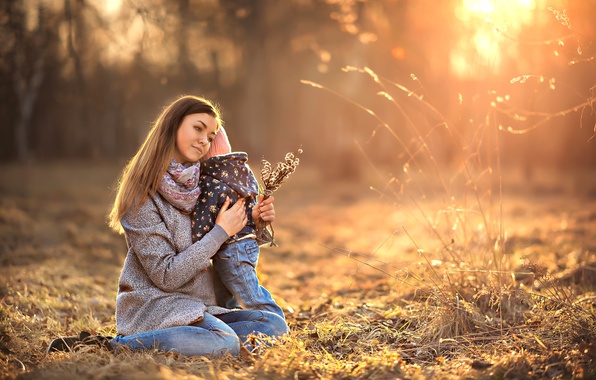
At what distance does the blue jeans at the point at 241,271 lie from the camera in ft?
10.9

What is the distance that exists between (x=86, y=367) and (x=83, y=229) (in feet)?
19.4

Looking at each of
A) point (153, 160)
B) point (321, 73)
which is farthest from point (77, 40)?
point (321, 73)

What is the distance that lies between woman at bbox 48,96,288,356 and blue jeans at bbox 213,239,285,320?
0.32 ft

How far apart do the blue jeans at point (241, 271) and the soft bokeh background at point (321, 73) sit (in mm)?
1120

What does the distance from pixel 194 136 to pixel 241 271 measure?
2.62 ft

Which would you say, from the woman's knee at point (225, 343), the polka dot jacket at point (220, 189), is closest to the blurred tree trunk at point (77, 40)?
the polka dot jacket at point (220, 189)

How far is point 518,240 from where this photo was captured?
7.33 metres

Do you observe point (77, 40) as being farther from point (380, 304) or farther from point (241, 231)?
point (380, 304)

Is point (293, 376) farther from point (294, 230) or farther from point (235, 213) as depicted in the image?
point (294, 230)

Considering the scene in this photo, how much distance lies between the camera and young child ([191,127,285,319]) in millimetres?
3316

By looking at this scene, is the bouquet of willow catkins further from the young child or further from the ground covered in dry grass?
the ground covered in dry grass

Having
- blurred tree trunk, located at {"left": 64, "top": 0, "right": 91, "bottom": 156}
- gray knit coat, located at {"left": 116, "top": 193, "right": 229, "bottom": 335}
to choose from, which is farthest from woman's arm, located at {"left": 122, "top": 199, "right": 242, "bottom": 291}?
blurred tree trunk, located at {"left": 64, "top": 0, "right": 91, "bottom": 156}

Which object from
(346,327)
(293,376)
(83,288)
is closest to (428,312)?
(346,327)

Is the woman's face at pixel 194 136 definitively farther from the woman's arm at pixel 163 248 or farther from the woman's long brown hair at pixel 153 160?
the woman's arm at pixel 163 248
